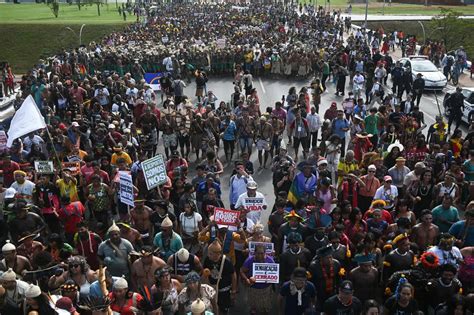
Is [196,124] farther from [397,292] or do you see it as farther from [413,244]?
[397,292]

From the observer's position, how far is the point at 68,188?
9953 millimetres

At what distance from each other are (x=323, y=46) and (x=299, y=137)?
1926 centimetres

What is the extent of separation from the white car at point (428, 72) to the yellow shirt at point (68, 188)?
60.0 feet

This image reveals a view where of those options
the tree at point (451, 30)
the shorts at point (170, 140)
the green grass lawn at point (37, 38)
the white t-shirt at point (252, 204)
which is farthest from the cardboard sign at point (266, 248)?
the green grass lawn at point (37, 38)

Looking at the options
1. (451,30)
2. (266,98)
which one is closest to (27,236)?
(266,98)

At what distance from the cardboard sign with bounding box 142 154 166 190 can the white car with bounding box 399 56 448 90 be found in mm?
17614

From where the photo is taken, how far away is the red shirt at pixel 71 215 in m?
9.23

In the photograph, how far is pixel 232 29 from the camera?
4444 cm

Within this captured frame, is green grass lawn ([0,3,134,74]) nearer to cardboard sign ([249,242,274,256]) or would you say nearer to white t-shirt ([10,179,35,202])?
white t-shirt ([10,179,35,202])

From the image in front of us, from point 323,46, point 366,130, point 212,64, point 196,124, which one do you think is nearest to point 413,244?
point 366,130

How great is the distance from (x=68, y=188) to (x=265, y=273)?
4.59m

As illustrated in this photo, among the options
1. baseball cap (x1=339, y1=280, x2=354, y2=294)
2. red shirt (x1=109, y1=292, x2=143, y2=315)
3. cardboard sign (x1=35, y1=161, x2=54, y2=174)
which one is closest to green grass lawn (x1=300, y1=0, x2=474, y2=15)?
cardboard sign (x1=35, y1=161, x2=54, y2=174)

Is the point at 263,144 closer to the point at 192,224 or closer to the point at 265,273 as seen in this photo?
the point at 192,224

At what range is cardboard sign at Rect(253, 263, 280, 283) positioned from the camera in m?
7.22
